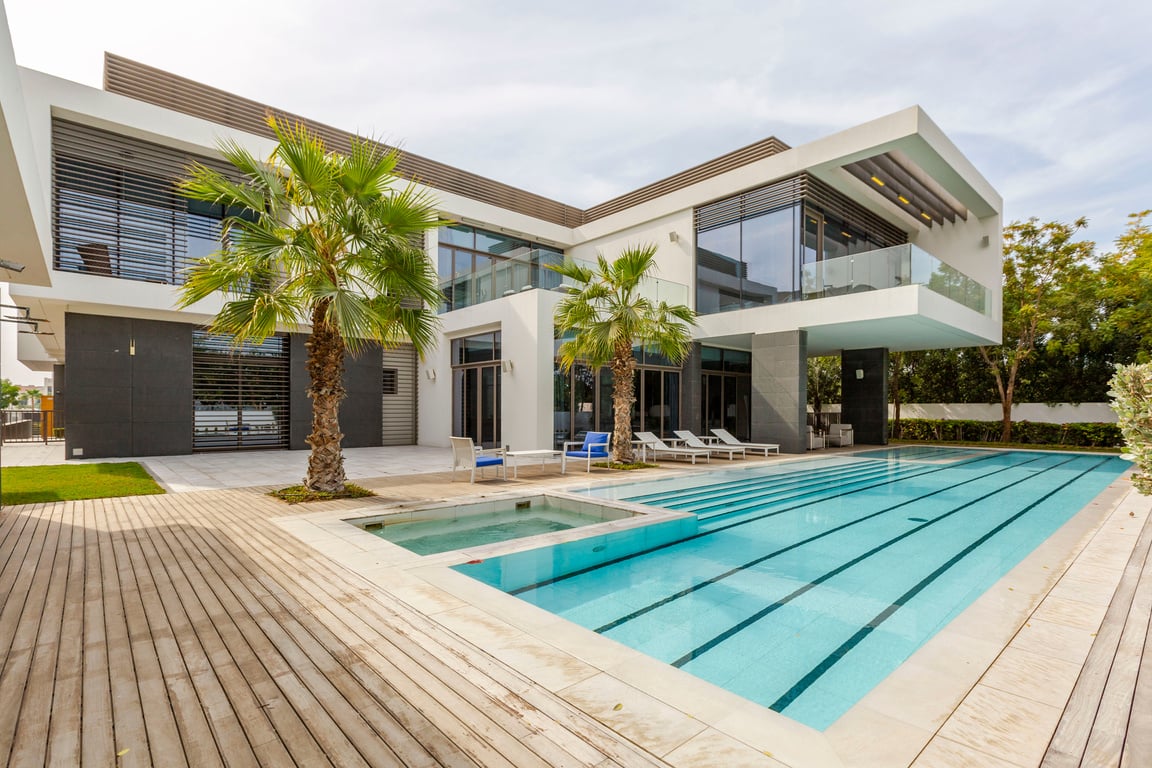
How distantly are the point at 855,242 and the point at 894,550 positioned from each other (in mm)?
13969

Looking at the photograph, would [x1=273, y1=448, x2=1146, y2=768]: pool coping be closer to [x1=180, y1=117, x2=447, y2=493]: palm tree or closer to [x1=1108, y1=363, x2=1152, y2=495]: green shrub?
[x1=1108, y1=363, x2=1152, y2=495]: green shrub

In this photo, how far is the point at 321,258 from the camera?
24.9 feet

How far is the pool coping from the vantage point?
2.08m

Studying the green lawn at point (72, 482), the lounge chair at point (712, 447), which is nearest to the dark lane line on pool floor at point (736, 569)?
the lounge chair at point (712, 447)

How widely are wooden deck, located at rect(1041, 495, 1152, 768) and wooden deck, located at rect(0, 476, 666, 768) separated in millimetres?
1632

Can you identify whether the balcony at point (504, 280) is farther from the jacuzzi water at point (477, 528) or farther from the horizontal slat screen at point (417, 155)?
the jacuzzi water at point (477, 528)

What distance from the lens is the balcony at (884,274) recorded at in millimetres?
12766

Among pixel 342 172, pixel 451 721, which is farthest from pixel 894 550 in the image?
pixel 342 172

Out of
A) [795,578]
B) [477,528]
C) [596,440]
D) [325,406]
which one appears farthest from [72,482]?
[795,578]

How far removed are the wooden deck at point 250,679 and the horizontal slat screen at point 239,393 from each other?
1194cm

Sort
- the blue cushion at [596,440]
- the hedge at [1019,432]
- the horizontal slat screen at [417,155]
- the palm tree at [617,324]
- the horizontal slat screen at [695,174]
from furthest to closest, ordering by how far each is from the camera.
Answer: the hedge at [1019,432] < the horizontal slat screen at [695,174] < the horizontal slat screen at [417,155] < the blue cushion at [596,440] < the palm tree at [617,324]

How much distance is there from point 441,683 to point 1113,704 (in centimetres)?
298

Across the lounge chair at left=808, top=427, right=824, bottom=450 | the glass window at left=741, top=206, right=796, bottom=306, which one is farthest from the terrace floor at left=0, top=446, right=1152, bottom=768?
the lounge chair at left=808, top=427, right=824, bottom=450

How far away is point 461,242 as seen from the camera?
734 inches
